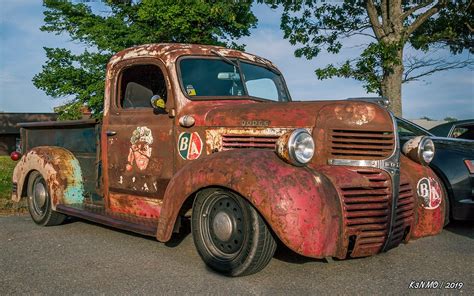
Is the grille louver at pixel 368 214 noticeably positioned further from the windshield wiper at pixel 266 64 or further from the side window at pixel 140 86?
the side window at pixel 140 86

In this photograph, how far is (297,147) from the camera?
12.4 ft

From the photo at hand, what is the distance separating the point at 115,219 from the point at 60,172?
1274mm

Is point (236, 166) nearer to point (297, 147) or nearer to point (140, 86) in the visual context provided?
point (297, 147)

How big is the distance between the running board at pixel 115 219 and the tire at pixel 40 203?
421mm

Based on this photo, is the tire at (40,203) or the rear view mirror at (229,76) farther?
the tire at (40,203)

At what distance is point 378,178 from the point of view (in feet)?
13.0

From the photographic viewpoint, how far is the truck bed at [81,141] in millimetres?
5746

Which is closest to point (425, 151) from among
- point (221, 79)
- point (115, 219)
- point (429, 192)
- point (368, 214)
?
point (429, 192)

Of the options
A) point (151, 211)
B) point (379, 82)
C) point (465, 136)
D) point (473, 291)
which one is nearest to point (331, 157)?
point (473, 291)

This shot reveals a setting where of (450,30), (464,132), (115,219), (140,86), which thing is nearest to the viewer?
(115,219)

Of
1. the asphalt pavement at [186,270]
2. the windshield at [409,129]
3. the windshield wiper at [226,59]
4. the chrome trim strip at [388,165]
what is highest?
the windshield wiper at [226,59]

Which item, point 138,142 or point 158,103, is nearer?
point 158,103

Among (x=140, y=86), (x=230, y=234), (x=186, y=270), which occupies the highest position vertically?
(x=140, y=86)

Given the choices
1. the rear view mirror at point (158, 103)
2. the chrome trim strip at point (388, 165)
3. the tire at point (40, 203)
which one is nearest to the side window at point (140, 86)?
the rear view mirror at point (158, 103)
